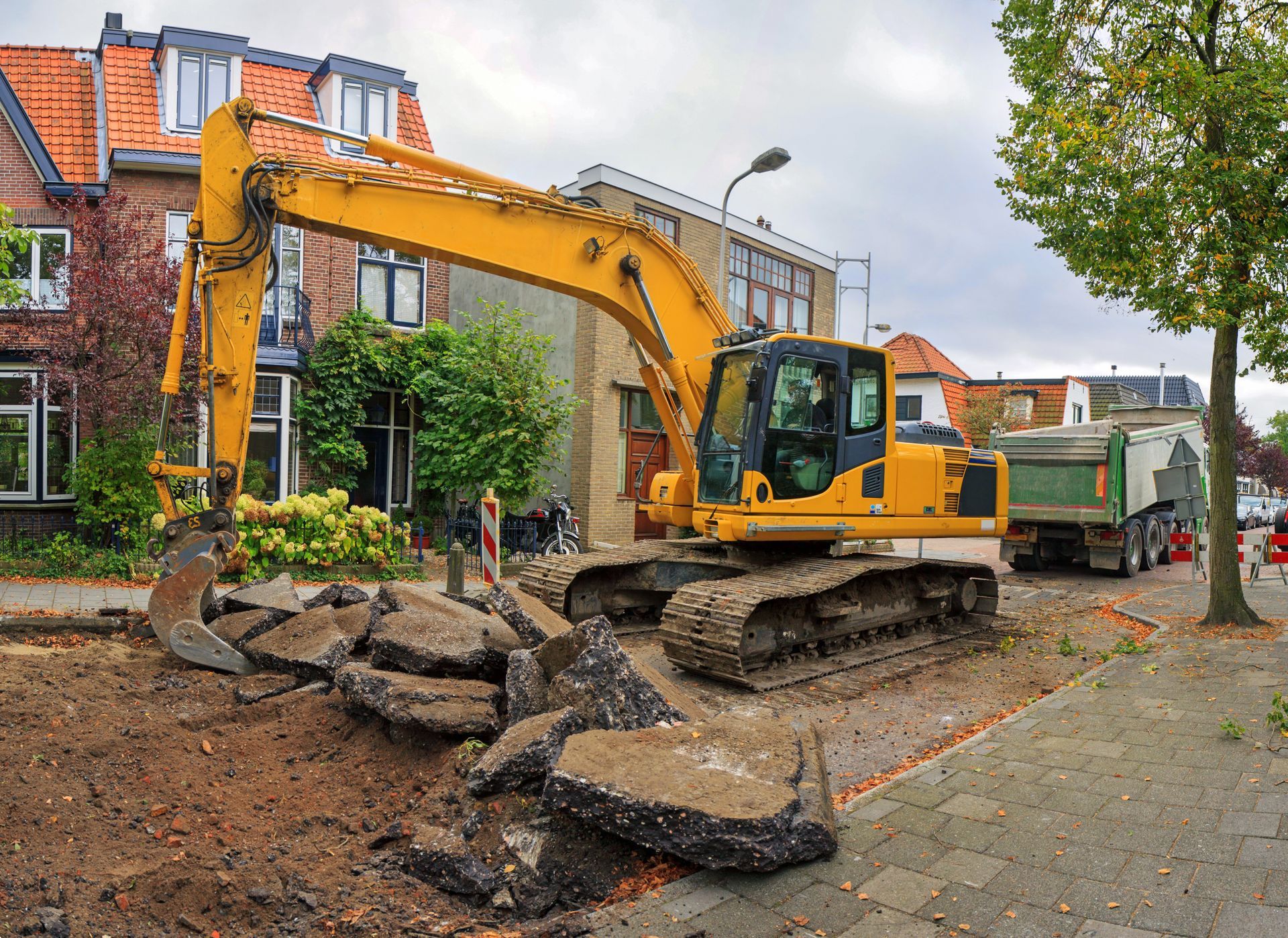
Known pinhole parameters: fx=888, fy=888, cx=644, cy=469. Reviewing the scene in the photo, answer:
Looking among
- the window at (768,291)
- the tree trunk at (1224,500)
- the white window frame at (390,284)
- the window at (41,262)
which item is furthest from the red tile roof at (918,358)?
the window at (41,262)

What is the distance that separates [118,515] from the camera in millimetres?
12234

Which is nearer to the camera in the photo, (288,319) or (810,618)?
(810,618)

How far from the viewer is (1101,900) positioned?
3.44 meters

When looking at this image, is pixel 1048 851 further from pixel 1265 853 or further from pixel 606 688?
pixel 606 688

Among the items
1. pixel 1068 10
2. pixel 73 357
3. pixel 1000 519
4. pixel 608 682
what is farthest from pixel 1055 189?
pixel 73 357

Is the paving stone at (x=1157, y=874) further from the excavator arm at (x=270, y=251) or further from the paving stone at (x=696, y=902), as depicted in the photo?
the excavator arm at (x=270, y=251)

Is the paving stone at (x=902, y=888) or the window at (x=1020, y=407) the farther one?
the window at (x=1020, y=407)

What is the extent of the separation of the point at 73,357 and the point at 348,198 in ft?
24.3

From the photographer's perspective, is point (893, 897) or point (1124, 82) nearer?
point (893, 897)

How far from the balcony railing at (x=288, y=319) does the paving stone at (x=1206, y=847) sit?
15.1 m

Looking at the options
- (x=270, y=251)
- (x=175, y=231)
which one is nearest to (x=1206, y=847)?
(x=270, y=251)

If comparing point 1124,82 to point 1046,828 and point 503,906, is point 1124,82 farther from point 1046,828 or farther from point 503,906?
point 503,906

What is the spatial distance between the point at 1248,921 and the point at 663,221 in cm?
1718

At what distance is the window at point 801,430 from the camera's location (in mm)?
7977
